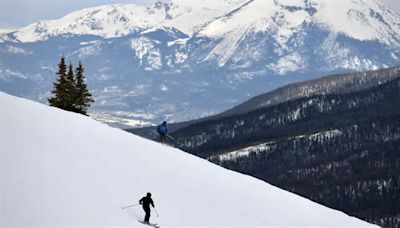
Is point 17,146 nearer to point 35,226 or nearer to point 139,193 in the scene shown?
point 139,193

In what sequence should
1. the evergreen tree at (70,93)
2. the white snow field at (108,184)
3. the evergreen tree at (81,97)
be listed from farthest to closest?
the evergreen tree at (81,97), the evergreen tree at (70,93), the white snow field at (108,184)

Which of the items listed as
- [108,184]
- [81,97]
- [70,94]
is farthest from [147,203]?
[81,97]

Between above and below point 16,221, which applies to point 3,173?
above

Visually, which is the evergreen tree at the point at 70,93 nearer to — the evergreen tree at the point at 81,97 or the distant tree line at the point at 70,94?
the distant tree line at the point at 70,94

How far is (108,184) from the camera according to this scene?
37.6 meters

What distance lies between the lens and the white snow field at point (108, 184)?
105ft

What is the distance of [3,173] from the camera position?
1314 inches

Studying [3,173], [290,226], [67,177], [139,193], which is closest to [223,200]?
[290,226]

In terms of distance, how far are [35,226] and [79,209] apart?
12.3 feet

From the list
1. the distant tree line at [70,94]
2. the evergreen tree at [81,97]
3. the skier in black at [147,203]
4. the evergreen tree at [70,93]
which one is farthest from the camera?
the evergreen tree at [81,97]

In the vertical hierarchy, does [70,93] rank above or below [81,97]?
above

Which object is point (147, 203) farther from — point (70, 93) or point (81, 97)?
point (81, 97)

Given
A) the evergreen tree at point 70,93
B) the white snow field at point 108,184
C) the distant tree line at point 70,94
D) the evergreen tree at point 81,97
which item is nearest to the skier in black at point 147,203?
the white snow field at point 108,184

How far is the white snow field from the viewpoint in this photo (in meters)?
32.1
